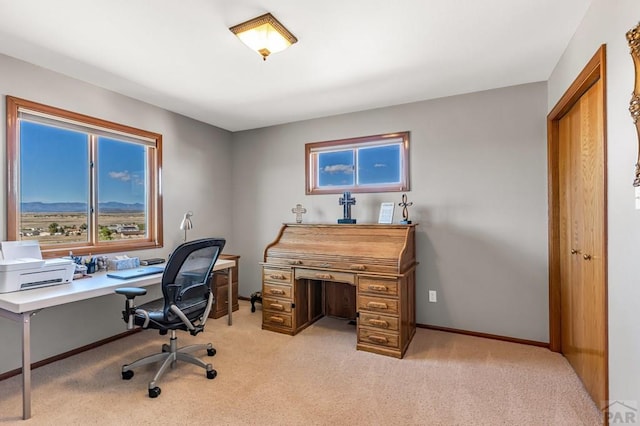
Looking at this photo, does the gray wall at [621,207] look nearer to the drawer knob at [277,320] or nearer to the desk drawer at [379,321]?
the desk drawer at [379,321]

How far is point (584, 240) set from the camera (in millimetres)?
2125

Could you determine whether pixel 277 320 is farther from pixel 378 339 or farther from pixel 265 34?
pixel 265 34

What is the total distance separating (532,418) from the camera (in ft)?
6.15

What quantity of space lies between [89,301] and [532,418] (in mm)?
3574

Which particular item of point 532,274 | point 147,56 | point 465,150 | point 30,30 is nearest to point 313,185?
point 465,150

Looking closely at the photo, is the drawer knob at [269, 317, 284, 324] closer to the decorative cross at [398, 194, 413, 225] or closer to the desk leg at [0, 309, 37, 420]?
the decorative cross at [398, 194, 413, 225]

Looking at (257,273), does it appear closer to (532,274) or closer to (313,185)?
(313,185)

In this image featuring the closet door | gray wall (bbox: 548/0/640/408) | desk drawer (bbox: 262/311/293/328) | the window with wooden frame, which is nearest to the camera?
gray wall (bbox: 548/0/640/408)

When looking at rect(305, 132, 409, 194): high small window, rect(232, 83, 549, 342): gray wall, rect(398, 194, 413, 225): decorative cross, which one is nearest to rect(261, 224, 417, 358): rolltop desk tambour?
rect(398, 194, 413, 225): decorative cross

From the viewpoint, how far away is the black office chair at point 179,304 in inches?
85.3

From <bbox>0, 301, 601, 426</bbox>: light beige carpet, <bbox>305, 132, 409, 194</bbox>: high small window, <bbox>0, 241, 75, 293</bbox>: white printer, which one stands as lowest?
<bbox>0, 301, 601, 426</bbox>: light beige carpet

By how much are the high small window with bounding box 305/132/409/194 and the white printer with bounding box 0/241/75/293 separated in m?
2.54

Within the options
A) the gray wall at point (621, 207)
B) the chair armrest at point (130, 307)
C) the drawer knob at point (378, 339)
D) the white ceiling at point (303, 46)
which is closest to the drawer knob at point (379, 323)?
the drawer knob at point (378, 339)

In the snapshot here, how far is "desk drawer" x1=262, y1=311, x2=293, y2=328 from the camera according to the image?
3.21 meters
